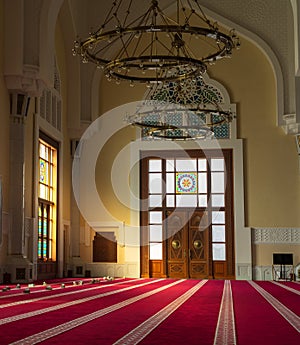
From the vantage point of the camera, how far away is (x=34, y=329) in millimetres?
4832

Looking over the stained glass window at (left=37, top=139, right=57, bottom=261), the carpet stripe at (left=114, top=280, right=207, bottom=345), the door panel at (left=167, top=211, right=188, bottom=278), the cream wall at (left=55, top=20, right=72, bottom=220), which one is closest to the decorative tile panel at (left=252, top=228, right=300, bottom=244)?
the door panel at (left=167, top=211, right=188, bottom=278)

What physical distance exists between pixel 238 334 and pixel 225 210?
13.5m

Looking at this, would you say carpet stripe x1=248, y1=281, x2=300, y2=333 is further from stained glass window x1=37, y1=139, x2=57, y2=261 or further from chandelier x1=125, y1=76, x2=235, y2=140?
chandelier x1=125, y1=76, x2=235, y2=140

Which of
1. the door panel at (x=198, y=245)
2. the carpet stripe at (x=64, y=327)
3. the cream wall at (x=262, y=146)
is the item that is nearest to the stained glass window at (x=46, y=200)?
the door panel at (x=198, y=245)

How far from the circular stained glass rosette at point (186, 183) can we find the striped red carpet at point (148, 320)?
10.00m

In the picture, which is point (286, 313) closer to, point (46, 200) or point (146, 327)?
point (146, 327)

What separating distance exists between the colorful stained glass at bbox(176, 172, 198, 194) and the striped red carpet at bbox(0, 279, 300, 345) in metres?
9.99

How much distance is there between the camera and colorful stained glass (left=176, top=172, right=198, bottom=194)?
18391mm

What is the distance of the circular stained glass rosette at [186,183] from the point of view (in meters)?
18.4

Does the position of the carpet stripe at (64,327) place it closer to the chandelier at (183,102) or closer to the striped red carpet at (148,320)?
the striped red carpet at (148,320)

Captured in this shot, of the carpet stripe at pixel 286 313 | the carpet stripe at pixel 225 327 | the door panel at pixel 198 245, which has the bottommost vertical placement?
the carpet stripe at pixel 286 313

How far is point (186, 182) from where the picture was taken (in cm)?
1844

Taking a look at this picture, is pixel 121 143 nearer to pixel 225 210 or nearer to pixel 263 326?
pixel 225 210

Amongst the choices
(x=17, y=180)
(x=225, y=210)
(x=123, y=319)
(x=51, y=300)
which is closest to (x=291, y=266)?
(x=225, y=210)
